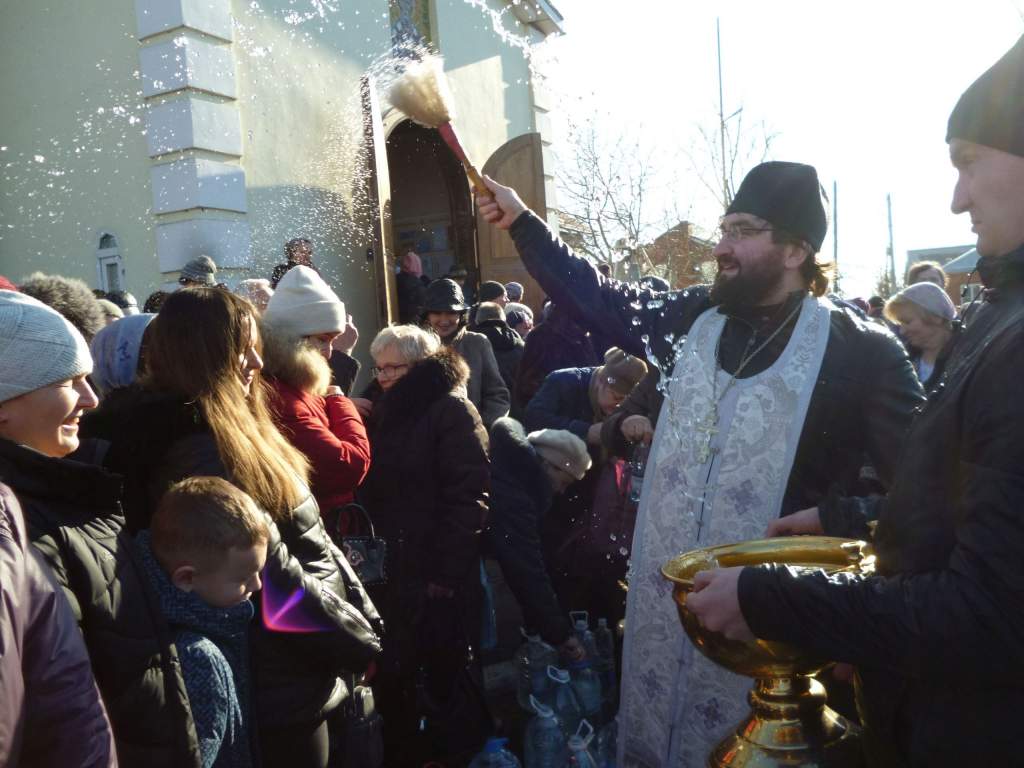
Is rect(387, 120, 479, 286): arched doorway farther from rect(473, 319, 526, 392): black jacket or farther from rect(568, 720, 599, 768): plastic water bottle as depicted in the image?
rect(568, 720, 599, 768): plastic water bottle

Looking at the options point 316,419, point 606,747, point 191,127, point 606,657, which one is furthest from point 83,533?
point 191,127

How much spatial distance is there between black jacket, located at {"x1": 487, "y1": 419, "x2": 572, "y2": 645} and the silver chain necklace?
141 cm

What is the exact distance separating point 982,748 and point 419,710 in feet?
9.06

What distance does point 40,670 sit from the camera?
1.45 m

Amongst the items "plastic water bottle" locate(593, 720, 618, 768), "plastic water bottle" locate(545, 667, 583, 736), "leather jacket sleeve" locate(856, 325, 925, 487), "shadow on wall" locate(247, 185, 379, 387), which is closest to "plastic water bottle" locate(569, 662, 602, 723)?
"plastic water bottle" locate(545, 667, 583, 736)

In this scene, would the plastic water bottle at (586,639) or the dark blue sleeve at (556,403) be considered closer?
the plastic water bottle at (586,639)

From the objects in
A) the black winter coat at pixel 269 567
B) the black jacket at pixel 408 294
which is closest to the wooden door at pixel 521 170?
the black jacket at pixel 408 294

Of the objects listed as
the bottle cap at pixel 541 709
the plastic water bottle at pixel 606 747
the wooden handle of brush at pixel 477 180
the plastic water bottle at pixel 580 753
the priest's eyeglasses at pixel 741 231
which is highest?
the wooden handle of brush at pixel 477 180

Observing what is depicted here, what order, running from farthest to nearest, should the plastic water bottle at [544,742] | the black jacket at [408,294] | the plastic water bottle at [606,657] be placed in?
the black jacket at [408,294], the plastic water bottle at [606,657], the plastic water bottle at [544,742]

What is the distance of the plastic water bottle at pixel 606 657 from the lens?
4.12 metres

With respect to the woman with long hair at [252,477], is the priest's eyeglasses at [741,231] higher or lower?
higher

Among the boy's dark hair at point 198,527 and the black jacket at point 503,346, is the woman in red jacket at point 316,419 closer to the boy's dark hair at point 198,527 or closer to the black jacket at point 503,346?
the boy's dark hair at point 198,527

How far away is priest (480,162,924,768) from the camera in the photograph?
2479 mm

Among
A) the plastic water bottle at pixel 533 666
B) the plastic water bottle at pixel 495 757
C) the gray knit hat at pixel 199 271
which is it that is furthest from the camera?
the gray knit hat at pixel 199 271
